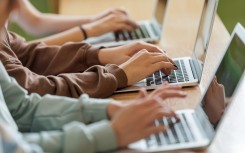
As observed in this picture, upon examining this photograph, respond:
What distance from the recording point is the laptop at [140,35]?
5.42ft

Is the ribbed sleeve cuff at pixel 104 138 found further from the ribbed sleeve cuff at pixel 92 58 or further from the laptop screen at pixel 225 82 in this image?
the ribbed sleeve cuff at pixel 92 58

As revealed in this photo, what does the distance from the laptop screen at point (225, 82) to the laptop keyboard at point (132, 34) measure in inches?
23.3

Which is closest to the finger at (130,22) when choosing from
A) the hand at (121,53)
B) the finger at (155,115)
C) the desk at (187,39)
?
the desk at (187,39)

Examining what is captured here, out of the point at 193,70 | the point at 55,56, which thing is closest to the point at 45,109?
the point at 55,56

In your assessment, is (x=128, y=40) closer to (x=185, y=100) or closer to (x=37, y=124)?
(x=185, y=100)

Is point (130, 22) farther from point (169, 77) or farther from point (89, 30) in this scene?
point (169, 77)

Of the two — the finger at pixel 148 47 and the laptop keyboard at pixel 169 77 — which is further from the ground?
the finger at pixel 148 47

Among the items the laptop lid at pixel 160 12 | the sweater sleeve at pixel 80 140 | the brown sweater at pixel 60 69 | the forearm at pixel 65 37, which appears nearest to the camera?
the sweater sleeve at pixel 80 140

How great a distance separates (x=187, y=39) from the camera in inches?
64.7

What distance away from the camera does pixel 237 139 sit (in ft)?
3.51

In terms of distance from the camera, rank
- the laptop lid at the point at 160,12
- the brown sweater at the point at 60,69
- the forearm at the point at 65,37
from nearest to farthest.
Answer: the brown sweater at the point at 60,69
the forearm at the point at 65,37
the laptop lid at the point at 160,12

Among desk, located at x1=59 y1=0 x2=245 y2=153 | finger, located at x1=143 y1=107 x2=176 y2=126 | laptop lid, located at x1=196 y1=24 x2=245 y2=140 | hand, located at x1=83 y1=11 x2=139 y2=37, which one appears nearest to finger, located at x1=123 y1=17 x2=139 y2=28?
hand, located at x1=83 y1=11 x2=139 y2=37

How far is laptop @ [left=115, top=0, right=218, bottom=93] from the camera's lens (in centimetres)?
127

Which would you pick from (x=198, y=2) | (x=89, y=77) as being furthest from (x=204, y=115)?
(x=198, y=2)
